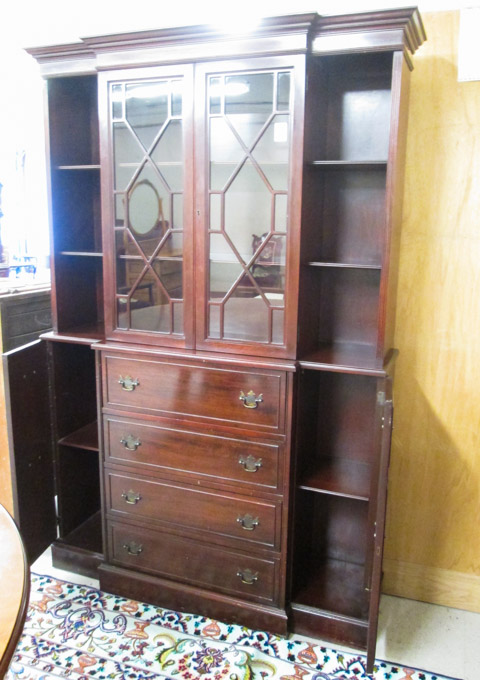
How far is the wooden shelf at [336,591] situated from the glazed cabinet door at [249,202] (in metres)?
0.96

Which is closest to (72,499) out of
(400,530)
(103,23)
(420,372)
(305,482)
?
(305,482)

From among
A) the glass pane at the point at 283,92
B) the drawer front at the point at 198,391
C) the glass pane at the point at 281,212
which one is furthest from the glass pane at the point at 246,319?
the glass pane at the point at 283,92

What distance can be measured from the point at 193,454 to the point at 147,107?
4.10 feet

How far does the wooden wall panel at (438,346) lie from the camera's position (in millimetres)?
1972

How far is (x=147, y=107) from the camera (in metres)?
1.95

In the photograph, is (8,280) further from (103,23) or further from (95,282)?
(103,23)

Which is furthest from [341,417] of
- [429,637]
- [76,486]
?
[76,486]

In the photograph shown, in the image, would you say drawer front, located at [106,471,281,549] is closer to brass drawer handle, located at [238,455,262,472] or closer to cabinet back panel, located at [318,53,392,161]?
brass drawer handle, located at [238,455,262,472]

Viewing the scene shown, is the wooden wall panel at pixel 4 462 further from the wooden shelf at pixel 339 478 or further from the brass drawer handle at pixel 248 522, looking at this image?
the wooden shelf at pixel 339 478

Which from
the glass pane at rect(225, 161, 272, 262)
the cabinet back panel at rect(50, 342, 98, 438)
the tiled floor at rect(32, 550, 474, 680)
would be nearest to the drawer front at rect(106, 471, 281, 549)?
the cabinet back panel at rect(50, 342, 98, 438)

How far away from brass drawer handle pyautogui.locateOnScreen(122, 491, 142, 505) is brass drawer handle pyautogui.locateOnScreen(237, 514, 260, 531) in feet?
1.38

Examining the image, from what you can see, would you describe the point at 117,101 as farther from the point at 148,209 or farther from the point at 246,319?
the point at 246,319

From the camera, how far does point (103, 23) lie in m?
2.42

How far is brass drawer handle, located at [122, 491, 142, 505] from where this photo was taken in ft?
7.17
